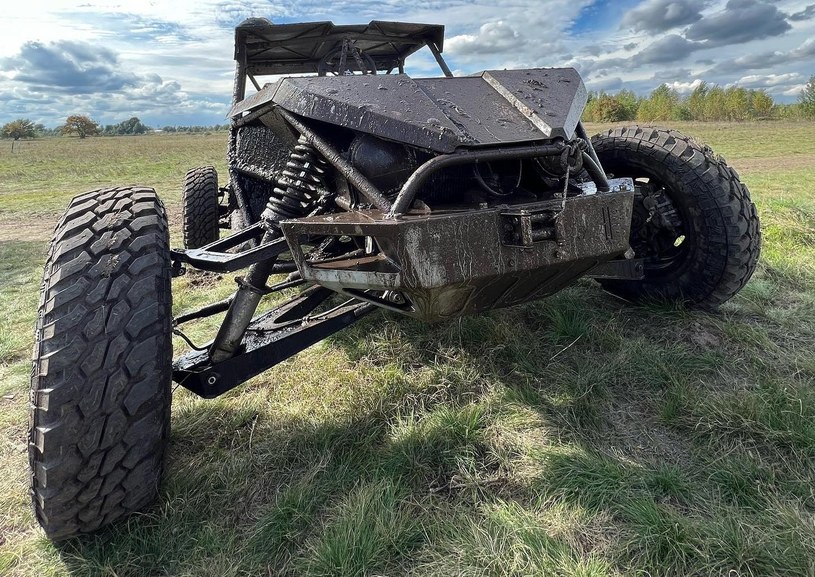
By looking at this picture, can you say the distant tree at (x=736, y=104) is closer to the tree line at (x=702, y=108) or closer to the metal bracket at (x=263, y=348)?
the tree line at (x=702, y=108)

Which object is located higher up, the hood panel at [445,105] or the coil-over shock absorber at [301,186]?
the hood panel at [445,105]

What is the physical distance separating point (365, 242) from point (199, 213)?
3408 millimetres

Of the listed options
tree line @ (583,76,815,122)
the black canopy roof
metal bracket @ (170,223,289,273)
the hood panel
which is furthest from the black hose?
tree line @ (583,76,815,122)

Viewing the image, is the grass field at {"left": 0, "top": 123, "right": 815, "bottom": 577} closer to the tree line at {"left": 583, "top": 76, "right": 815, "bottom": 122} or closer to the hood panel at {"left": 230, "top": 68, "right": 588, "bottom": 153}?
the hood panel at {"left": 230, "top": 68, "right": 588, "bottom": 153}

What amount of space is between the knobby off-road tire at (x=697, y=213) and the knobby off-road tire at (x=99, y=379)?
2806 mm

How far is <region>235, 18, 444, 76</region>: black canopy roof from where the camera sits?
4.27m

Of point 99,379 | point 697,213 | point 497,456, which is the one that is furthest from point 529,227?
point 697,213

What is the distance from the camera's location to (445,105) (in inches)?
102

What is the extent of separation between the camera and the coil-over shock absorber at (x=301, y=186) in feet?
9.05

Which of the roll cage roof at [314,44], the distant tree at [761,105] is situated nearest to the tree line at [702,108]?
the distant tree at [761,105]

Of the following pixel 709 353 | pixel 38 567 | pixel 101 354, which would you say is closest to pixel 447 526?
pixel 101 354

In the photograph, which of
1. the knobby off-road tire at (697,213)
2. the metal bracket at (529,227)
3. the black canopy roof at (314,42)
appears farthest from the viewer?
the black canopy roof at (314,42)

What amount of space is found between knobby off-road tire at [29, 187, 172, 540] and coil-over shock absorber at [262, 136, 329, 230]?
724 millimetres

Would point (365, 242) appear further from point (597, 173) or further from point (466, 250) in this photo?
point (597, 173)
